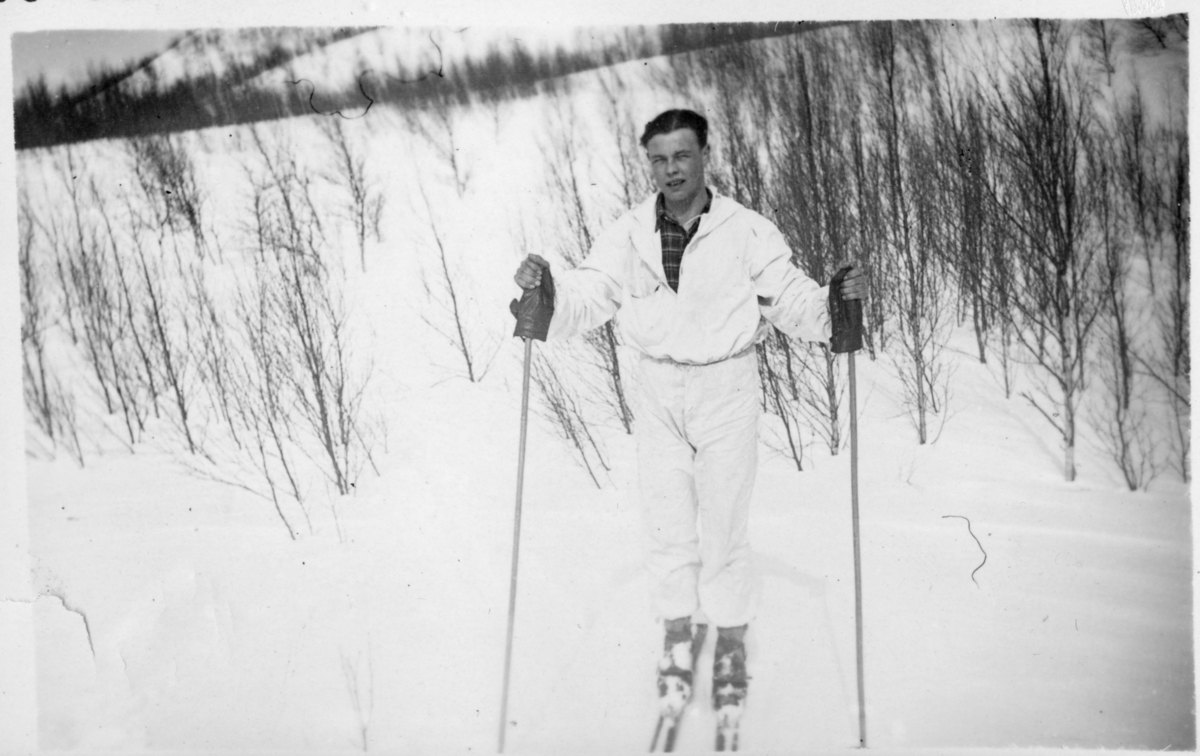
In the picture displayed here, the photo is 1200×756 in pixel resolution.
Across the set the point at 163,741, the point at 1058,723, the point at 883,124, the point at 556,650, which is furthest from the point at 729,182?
the point at 163,741

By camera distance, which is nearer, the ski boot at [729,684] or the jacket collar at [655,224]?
the jacket collar at [655,224]

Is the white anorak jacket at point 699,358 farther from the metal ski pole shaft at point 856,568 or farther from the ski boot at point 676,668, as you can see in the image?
the metal ski pole shaft at point 856,568

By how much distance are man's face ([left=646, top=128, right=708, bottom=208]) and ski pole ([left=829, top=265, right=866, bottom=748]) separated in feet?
1.62

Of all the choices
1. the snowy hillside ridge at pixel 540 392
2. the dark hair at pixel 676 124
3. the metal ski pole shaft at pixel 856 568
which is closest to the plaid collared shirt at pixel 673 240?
the dark hair at pixel 676 124

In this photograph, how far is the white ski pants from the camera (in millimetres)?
2412

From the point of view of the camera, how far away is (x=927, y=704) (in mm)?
2564

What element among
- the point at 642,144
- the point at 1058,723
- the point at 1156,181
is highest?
the point at 642,144

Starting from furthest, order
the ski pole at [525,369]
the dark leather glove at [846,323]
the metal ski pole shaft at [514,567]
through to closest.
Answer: the metal ski pole shaft at [514,567] < the ski pole at [525,369] < the dark leather glove at [846,323]

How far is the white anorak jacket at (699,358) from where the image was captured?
94.7 inches

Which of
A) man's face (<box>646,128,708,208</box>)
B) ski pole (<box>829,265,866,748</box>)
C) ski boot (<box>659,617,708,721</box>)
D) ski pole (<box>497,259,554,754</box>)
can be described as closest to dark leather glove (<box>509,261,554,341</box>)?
ski pole (<box>497,259,554,754</box>)

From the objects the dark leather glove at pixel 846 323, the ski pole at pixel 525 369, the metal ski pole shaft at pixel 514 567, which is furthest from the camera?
the metal ski pole shaft at pixel 514 567

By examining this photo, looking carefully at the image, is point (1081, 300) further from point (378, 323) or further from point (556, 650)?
point (378, 323)

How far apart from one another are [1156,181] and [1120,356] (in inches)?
23.0

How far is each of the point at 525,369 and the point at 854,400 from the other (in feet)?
3.27
